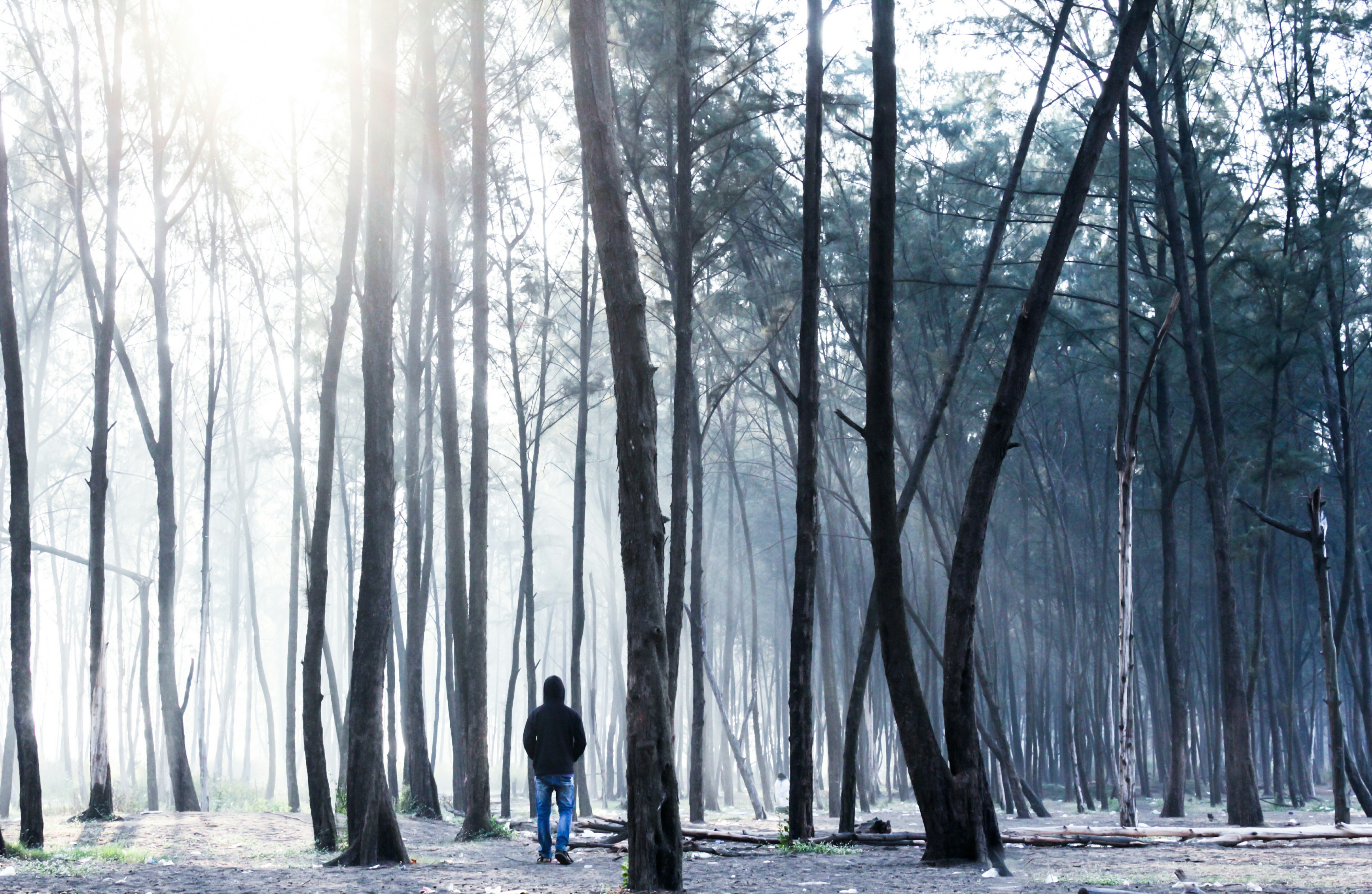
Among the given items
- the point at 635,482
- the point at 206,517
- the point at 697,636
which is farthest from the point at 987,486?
the point at 206,517

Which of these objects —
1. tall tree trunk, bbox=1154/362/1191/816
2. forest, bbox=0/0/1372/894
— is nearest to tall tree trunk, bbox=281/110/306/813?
forest, bbox=0/0/1372/894

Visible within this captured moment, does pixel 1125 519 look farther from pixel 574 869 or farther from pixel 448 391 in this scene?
pixel 448 391

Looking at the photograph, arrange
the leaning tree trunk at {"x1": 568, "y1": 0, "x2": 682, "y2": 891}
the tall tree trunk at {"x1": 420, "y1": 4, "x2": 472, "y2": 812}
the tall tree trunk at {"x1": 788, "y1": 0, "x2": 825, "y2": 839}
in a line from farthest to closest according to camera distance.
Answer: the tall tree trunk at {"x1": 420, "y1": 4, "x2": 472, "y2": 812} → the tall tree trunk at {"x1": 788, "y1": 0, "x2": 825, "y2": 839} → the leaning tree trunk at {"x1": 568, "y1": 0, "x2": 682, "y2": 891}

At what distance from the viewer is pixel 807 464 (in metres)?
9.85

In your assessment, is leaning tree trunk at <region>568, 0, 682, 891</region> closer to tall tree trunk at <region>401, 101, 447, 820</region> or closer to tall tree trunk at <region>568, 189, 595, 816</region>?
tall tree trunk at <region>401, 101, 447, 820</region>

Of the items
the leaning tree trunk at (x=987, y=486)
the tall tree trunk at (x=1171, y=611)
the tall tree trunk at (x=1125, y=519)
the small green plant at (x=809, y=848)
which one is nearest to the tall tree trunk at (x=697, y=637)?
the small green plant at (x=809, y=848)

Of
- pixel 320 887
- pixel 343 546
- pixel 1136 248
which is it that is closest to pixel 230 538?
pixel 343 546

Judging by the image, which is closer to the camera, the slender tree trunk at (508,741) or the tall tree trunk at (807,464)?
the tall tree trunk at (807,464)

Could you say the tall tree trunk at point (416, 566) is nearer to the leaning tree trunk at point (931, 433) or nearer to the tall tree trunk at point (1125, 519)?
the leaning tree trunk at point (931, 433)

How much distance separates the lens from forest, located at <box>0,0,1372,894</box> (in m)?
7.41

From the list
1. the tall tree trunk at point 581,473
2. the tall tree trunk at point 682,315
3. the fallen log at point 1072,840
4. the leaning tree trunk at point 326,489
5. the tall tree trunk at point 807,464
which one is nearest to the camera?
the leaning tree trunk at point 326,489

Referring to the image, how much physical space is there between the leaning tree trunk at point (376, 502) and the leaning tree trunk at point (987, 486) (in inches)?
151

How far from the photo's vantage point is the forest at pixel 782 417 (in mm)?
7406

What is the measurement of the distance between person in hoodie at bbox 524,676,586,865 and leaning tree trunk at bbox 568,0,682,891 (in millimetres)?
2695
